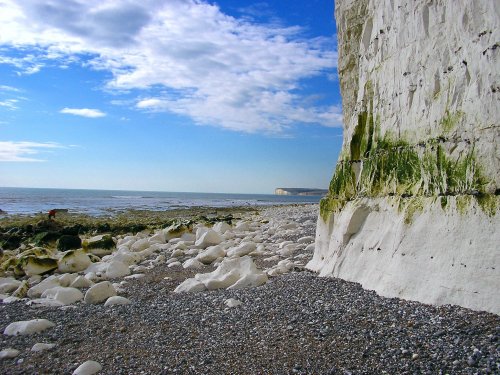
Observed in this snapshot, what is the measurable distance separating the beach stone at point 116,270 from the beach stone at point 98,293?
6.68 feet

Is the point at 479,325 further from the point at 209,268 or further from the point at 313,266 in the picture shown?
the point at 209,268

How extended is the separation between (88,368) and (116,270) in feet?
18.2

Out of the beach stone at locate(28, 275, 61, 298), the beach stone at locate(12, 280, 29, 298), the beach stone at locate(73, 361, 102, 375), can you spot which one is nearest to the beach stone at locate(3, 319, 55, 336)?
the beach stone at locate(73, 361, 102, 375)

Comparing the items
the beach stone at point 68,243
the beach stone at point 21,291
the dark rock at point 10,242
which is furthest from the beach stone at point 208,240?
the dark rock at point 10,242

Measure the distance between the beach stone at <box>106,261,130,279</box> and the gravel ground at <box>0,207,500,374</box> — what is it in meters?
2.62

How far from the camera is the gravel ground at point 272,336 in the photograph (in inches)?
155

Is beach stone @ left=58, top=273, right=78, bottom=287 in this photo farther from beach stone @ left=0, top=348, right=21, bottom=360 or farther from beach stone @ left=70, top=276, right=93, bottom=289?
beach stone @ left=0, top=348, right=21, bottom=360

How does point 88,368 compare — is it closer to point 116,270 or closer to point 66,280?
point 66,280

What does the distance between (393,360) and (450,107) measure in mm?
3441

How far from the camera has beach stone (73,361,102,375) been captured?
4340 millimetres

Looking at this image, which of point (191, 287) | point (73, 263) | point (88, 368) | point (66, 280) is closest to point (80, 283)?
point (66, 280)

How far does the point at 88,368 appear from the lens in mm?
4383

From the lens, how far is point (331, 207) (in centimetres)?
835

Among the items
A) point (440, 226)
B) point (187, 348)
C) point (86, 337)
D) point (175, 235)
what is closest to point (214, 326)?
point (187, 348)
